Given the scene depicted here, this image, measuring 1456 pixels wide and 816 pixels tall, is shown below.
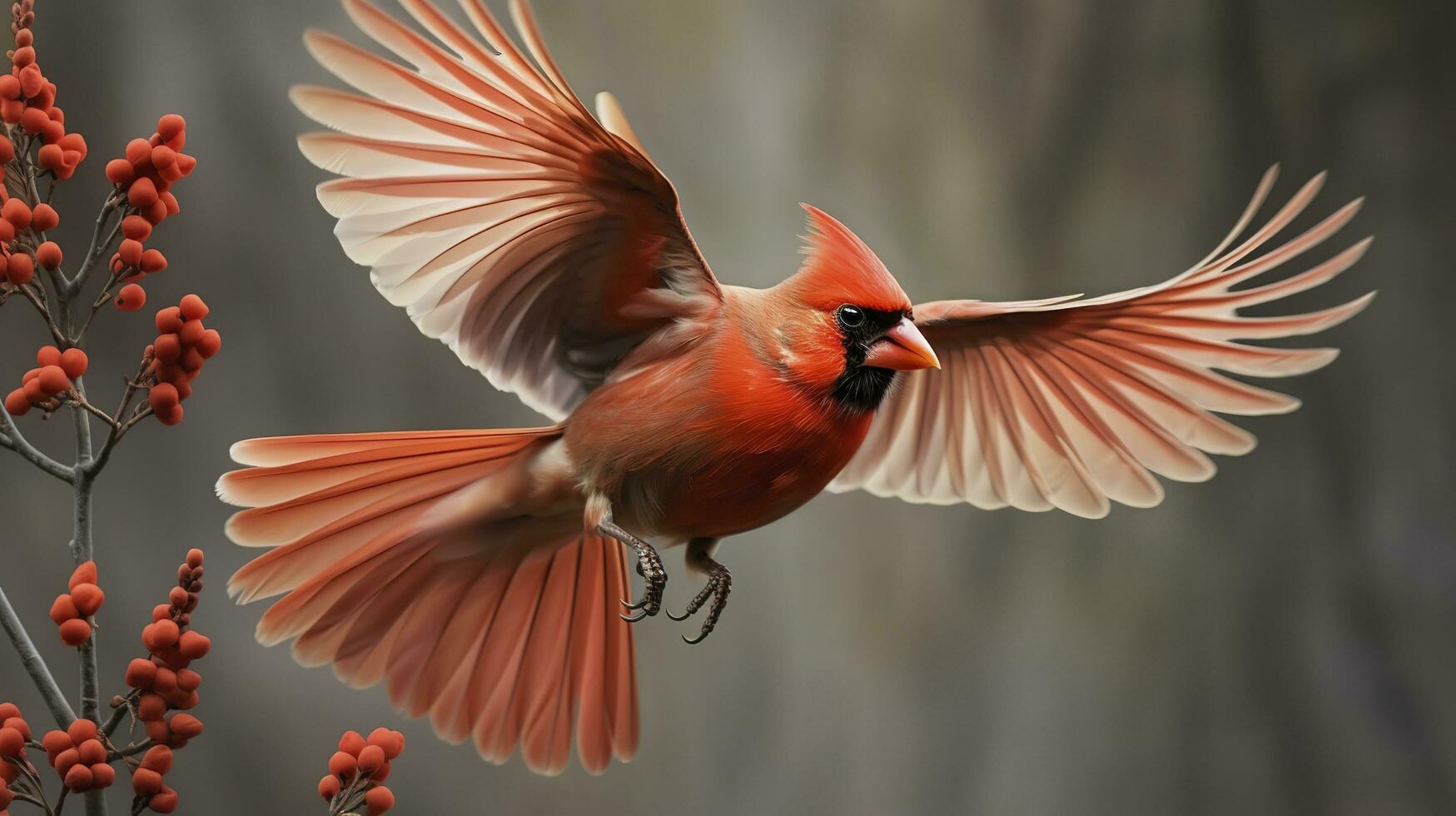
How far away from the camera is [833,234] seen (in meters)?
0.92

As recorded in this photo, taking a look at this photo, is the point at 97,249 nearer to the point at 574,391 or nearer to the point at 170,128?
the point at 170,128

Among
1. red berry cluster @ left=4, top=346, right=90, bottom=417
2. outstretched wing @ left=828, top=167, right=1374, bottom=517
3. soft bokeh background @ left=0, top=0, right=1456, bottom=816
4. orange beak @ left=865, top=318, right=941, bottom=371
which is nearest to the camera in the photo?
red berry cluster @ left=4, top=346, right=90, bottom=417

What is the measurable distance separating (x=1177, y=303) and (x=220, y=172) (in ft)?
3.70

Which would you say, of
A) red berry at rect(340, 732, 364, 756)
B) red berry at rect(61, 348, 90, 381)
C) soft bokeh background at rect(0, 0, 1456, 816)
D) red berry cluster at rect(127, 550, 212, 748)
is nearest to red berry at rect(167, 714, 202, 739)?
red berry cluster at rect(127, 550, 212, 748)

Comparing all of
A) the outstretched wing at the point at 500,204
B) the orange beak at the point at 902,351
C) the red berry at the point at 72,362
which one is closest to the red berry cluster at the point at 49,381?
the red berry at the point at 72,362

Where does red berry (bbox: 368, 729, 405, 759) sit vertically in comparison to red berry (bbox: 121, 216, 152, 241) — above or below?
below

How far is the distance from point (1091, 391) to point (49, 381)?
91 cm

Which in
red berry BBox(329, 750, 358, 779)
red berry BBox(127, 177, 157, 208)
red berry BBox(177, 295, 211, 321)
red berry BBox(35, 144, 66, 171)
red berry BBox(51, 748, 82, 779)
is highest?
red berry BBox(35, 144, 66, 171)

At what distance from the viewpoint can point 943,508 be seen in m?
1.92

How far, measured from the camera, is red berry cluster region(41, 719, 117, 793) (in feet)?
2.28

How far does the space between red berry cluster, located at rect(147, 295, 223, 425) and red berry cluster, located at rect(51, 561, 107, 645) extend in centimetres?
10

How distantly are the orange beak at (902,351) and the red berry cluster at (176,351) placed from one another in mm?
459

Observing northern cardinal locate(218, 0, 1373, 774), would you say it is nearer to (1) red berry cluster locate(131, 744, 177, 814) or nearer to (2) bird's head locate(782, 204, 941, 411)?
(2) bird's head locate(782, 204, 941, 411)

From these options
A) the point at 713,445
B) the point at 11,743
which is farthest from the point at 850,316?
the point at 11,743
